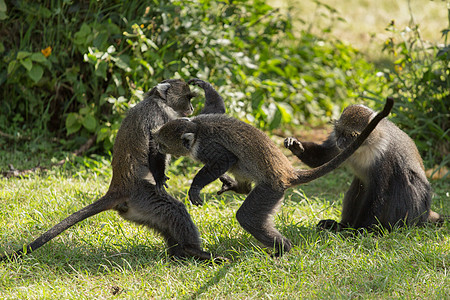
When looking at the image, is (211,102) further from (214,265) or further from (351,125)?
(214,265)

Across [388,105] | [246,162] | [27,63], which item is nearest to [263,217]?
[246,162]

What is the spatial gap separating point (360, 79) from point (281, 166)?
17.9ft

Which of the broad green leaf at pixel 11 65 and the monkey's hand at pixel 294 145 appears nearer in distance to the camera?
the monkey's hand at pixel 294 145

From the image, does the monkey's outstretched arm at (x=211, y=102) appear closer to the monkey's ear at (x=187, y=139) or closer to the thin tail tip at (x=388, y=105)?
the monkey's ear at (x=187, y=139)

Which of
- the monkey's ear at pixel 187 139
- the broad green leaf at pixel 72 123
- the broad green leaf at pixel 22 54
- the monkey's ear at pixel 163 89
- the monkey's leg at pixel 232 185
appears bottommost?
the broad green leaf at pixel 72 123

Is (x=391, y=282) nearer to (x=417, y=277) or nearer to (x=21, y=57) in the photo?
(x=417, y=277)

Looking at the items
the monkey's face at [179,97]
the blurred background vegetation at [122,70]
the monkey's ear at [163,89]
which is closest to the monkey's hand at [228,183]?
the monkey's face at [179,97]

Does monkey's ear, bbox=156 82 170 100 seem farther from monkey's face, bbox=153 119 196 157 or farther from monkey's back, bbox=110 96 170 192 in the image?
monkey's face, bbox=153 119 196 157

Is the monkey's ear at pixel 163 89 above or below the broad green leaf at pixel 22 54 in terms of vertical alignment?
above

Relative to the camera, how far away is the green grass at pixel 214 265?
4105mm

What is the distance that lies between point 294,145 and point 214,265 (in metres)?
1.43

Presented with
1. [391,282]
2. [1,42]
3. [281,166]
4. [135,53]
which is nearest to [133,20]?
[135,53]

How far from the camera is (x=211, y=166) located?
15.0 feet

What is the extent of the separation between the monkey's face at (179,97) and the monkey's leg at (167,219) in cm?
107
